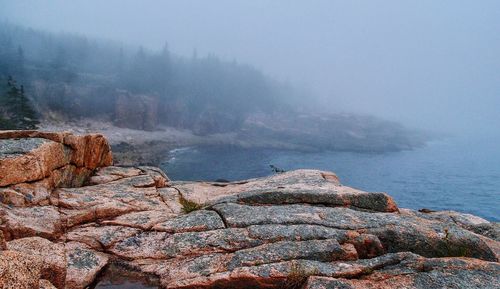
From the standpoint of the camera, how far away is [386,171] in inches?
5851

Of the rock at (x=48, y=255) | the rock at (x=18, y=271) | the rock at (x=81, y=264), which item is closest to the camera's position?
the rock at (x=18, y=271)

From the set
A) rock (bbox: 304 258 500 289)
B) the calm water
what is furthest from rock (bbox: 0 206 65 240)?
the calm water

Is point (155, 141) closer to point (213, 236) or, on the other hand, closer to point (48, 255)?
point (213, 236)

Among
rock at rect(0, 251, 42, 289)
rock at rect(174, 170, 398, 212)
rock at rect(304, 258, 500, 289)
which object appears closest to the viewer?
rock at rect(0, 251, 42, 289)

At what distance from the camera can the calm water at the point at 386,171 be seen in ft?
333

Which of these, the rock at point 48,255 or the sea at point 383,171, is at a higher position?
the rock at point 48,255

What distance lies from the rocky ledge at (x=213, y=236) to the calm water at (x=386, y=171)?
8569cm

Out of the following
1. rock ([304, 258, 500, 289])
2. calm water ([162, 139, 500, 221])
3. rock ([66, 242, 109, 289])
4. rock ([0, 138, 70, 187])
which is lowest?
calm water ([162, 139, 500, 221])

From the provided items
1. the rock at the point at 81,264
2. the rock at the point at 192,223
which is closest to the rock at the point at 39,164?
the rock at the point at 81,264

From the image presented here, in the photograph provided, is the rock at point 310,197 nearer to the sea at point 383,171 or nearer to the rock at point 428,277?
the rock at point 428,277

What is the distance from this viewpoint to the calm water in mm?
101500

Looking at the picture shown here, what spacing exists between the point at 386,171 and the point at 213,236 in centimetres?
15263

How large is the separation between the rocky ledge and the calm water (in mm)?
85694

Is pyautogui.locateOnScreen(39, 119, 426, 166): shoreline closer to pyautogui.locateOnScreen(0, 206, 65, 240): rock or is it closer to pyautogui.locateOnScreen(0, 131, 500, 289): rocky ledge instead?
pyautogui.locateOnScreen(0, 131, 500, 289): rocky ledge
